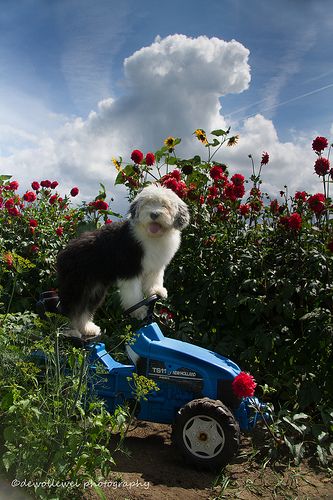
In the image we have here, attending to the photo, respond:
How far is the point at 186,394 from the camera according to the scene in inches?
138

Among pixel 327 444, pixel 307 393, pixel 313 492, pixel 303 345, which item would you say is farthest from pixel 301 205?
pixel 313 492

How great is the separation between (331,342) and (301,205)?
4.56 ft

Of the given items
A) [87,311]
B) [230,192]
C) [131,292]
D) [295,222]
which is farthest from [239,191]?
[87,311]

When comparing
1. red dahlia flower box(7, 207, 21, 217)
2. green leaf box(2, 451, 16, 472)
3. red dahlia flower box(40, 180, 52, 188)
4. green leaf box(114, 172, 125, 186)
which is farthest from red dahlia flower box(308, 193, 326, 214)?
red dahlia flower box(40, 180, 52, 188)

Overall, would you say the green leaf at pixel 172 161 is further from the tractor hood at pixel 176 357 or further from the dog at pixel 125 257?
the tractor hood at pixel 176 357

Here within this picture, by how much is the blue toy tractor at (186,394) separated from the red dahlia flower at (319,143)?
1859 mm

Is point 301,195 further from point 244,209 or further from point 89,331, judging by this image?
point 89,331

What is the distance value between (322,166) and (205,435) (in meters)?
2.27

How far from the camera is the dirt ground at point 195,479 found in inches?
119

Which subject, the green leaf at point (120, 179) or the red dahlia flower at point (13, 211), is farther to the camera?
the red dahlia flower at point (13, 211)

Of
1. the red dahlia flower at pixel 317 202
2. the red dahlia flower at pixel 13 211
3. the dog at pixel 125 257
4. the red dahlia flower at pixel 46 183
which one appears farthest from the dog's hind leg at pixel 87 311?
the red dahlia flower at pixel 46 183

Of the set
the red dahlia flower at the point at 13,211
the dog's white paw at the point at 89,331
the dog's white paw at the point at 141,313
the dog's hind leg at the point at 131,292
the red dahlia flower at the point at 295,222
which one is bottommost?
the dog's white paw at the point at 89,331

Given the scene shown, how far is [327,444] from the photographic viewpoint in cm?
374

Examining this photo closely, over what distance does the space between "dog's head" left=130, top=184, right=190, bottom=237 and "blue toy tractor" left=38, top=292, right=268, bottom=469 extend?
643 mm
